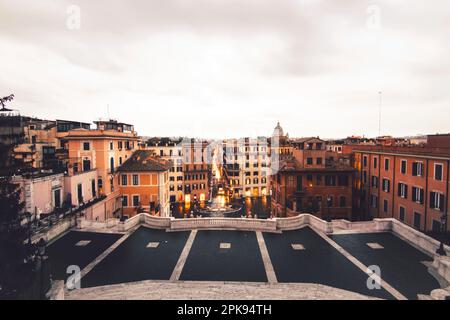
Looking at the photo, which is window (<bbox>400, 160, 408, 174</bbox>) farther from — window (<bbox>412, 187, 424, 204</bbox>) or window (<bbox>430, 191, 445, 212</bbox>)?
window (<bbox>430, 191, 445, 212</bbox>)

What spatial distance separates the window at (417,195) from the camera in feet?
94.5

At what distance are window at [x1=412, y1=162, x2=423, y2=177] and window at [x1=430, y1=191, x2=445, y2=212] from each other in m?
2.91

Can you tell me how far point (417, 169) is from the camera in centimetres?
2973

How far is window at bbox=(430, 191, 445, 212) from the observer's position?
25.8 m

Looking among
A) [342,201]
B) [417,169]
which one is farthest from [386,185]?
[342,201]

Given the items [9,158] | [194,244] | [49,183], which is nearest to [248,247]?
[194,244]

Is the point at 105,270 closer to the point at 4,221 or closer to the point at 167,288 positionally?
the point at 167,288

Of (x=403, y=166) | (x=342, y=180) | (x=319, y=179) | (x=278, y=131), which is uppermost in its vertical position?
(x=278, y=131)

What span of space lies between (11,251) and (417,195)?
37.1m

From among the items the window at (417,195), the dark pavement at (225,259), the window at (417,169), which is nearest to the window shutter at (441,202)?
the window at (417,195)

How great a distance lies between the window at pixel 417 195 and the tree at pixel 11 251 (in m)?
36.1

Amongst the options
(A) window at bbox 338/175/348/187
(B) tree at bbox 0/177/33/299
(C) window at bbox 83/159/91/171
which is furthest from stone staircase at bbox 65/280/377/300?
(A) window at bbox 338/175/348/187

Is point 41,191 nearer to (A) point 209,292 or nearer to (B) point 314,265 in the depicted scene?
(A) point 209,292

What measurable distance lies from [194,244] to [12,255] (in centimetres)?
1046
